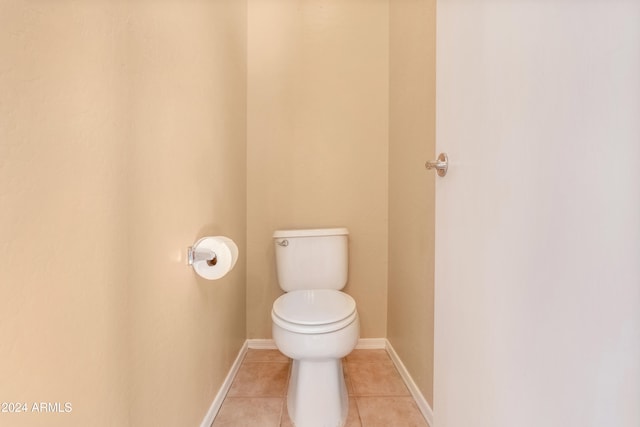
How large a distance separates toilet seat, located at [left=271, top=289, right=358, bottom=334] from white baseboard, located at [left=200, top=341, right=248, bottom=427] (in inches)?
16.7

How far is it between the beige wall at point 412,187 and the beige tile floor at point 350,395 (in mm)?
120

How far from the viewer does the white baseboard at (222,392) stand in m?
1.15

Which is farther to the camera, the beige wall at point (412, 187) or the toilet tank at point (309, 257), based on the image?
the toilet tank at point (309, 257)

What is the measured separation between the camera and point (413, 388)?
52.9 inches

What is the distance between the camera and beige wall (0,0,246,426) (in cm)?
44

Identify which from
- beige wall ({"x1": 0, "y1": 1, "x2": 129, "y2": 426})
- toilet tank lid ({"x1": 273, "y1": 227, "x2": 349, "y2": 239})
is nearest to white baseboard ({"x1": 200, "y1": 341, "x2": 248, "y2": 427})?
beige wall ({"x1": 0, "y1": 1, "x2": 129, "y2": 426})

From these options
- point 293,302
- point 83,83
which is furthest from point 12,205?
point 293,302

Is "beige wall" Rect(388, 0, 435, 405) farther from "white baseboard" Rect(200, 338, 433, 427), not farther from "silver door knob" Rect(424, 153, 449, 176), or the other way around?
"silver door knob" Rect(424, 153, 449, 176)

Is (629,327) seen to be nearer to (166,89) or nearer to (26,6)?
(26,6)

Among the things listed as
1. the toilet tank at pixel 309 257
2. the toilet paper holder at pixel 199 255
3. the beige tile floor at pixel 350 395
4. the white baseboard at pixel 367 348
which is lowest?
the beige tile floor at pixel 350 395

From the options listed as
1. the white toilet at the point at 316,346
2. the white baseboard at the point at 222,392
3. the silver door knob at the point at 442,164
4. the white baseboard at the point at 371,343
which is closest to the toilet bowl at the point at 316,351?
the white toilet at the point at 316,346

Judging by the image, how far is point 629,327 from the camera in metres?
0.34

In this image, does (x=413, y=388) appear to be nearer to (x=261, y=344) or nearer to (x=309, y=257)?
(x=309, y=257)

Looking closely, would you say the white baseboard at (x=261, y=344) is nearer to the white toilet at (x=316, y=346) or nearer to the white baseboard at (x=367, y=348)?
the white baseboard at (x=367, y=348)
